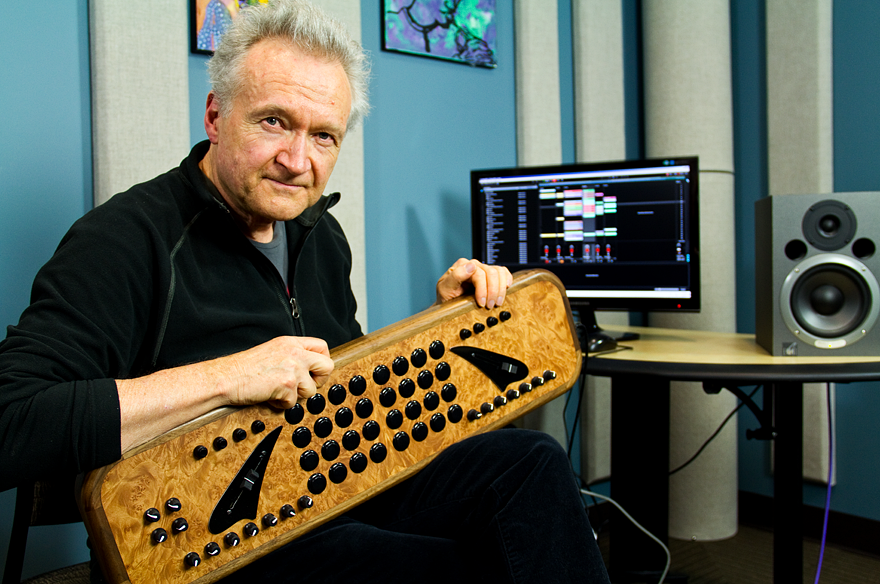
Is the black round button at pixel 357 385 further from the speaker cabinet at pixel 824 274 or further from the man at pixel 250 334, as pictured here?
the speaker cabinet at pixel 824 274

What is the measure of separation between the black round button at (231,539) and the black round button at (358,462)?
18 centimetres

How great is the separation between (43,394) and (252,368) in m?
0.23

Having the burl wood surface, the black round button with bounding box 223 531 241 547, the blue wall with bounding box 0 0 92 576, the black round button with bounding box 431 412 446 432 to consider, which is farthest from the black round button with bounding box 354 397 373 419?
the blue wall with bounding box 0 0 92 576

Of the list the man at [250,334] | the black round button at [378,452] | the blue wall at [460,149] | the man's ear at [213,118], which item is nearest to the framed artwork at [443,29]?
the blue wall at [460,149]

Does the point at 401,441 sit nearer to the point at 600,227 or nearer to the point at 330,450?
the point at 330,450

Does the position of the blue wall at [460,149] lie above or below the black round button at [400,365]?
above

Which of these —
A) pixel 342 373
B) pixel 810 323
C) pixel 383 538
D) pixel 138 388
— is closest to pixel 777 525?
pixel 810 323

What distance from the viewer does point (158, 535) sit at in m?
0.77

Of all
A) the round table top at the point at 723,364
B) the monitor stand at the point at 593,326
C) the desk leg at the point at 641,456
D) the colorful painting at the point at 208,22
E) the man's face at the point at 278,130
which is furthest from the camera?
the monitor stand at the point at 593,326

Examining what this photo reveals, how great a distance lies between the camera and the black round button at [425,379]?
1.02m

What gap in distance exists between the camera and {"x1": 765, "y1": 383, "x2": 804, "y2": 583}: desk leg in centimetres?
149

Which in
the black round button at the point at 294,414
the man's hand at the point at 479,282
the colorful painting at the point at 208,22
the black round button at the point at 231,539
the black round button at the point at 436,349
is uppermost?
the colorful painting at the point at 208,22

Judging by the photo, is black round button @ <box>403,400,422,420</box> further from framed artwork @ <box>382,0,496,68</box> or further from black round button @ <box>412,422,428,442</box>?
framed artwork @ <box>382,0,496,68</box>

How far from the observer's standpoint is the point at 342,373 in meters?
0.95
